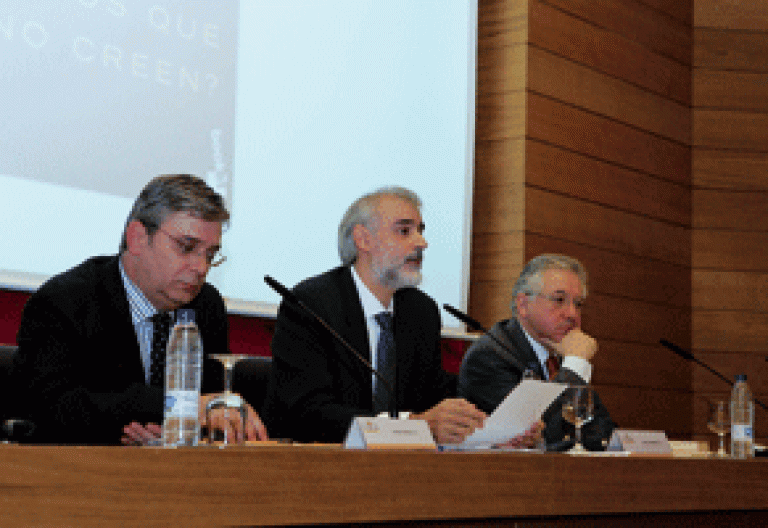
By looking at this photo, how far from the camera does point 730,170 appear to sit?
5.80 m

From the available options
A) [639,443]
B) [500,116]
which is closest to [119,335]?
[639,443]

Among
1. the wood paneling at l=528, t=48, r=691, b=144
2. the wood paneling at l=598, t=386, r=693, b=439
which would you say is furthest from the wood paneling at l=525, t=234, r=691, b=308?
the wood paneling at l=528, t=48, r=691, b=144

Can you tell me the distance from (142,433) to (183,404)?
330mm

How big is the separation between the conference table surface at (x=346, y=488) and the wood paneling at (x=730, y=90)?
3.95 meters

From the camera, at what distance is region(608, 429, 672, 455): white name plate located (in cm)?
247

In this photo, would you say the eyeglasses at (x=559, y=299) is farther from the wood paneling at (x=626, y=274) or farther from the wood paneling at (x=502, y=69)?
the wood paneling at (x=502, y=69)

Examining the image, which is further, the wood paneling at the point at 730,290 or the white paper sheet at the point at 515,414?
the wood paneling at the point at 730,290

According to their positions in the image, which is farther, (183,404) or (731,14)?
(731,14)

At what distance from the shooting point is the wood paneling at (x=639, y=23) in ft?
17.3

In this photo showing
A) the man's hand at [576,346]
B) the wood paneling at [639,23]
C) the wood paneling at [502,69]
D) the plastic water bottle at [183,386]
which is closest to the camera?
the plastic water bottle at [183,386]

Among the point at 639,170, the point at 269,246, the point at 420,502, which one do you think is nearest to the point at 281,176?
the point at 269,246

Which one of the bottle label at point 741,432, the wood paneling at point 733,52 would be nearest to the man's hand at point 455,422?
the bottle label at point 741,432

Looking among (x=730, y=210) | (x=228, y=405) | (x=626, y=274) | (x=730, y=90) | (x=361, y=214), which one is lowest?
(x=228, y=405)

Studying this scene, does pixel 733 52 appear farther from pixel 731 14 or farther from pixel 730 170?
pixel 730 170
